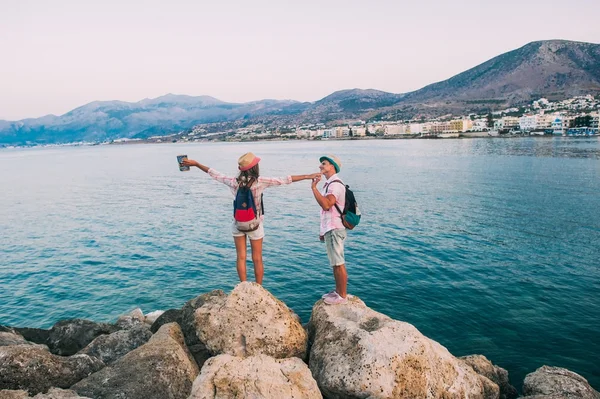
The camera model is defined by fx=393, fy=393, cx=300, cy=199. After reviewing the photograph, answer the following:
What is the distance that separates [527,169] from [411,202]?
88.4 feet

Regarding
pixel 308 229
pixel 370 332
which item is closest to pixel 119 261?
pixel 308 229

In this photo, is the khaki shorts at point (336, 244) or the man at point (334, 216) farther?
the khaki shorts at point (336, 244)

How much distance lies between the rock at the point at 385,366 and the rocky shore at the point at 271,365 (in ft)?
0.05

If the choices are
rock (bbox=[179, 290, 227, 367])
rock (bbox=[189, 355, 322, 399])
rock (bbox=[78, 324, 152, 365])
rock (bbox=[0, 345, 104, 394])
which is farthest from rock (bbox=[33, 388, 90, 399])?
rock (bbox=[78, 324, 152, 365])

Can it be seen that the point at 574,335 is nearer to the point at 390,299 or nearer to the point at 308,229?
the point at 390,299

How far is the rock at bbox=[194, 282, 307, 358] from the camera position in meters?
6.53

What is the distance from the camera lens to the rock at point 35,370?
6023 millimetres

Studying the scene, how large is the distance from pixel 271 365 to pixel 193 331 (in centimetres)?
295

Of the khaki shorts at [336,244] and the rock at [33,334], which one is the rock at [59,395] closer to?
the khaki shorts at [336,244]

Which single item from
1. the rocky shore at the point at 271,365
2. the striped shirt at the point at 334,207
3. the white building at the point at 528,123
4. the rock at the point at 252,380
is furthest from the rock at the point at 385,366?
the white building at the point at 528,123

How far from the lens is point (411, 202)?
30484 mm

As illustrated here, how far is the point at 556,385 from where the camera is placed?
6.88m

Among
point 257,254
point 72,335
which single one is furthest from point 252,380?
point 72,335

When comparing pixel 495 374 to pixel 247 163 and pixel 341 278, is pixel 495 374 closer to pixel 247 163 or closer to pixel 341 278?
pixel 341 278
